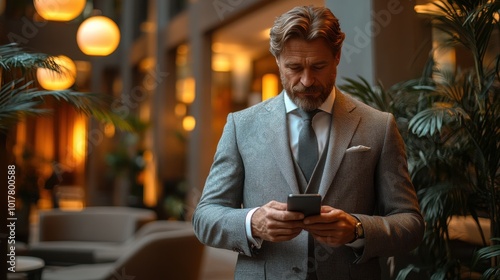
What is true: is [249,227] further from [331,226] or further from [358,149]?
[358,149]

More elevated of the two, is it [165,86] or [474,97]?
[165,86]

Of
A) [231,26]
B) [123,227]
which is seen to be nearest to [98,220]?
[123,227]

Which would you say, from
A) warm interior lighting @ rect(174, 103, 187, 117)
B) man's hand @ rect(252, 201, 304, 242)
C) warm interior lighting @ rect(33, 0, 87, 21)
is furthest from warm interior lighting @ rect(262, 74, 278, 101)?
man's hand @ rect(252, 201, 304, 242)

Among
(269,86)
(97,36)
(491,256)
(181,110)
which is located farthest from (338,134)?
(181,110)

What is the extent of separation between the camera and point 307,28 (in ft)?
6.63

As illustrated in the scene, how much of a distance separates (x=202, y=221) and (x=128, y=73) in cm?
1551

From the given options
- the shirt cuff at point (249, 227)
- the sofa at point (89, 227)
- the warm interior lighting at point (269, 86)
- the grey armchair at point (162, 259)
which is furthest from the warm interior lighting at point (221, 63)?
the shirt cuff at point (249, 227)

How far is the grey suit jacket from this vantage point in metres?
2.05

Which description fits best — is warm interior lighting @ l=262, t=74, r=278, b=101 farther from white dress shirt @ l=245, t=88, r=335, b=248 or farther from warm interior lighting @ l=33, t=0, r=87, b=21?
white dress shirt @ l=245, t=88, r=335, b=248

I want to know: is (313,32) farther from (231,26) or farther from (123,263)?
(231,26)

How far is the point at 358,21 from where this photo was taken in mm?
4355

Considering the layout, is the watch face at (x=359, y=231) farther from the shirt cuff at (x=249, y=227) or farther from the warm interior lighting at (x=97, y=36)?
the warm interior lighting at (x=97, y=36)

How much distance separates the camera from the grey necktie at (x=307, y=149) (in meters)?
2.11

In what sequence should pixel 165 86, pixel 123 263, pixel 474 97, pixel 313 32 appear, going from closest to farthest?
pixel 313 32, pixel 474 97, pixel 123 263, pixel 165 86
